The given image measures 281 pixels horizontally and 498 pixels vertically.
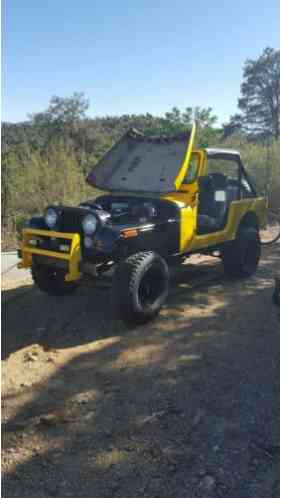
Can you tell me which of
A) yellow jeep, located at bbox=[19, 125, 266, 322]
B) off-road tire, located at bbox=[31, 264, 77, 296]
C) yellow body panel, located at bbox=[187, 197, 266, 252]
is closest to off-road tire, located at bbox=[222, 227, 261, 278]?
yellow jeep, located at bbox=[19, 125, 266, 322]

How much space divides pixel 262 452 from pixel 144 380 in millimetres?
1099

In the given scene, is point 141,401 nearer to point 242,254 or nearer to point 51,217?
point 51,217

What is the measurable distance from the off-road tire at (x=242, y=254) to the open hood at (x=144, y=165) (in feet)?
4.93

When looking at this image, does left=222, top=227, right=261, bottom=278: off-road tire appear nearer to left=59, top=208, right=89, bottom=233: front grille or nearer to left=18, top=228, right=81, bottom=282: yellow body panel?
left=59, top=208, right=89, bottom=233: front grille

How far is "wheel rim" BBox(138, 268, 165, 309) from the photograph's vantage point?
4.45 metres

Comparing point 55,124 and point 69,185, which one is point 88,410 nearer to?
point 69,185

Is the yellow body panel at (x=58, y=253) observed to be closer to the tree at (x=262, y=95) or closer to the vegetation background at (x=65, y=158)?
the vegetation background at (x=65, y=158)

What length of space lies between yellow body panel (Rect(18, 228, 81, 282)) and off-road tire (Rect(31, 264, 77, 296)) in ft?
1.18

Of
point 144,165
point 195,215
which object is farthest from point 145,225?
point 144,165

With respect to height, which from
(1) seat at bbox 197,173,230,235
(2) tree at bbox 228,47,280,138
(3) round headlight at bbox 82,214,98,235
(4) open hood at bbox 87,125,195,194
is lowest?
(3) round headlight at bbox 82,214,98,235

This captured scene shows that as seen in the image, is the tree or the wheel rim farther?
the tree

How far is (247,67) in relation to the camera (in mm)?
35156

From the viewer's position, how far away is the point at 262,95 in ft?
115

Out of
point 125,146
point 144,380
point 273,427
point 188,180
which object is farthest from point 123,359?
point 125,146
